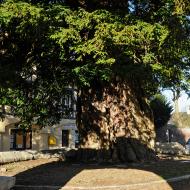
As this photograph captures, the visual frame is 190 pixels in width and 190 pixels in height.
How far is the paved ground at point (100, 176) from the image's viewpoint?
12.7m

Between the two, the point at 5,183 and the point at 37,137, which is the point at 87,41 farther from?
the point at 37,137

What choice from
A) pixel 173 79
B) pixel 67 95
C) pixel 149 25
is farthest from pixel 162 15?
pixel 67 95

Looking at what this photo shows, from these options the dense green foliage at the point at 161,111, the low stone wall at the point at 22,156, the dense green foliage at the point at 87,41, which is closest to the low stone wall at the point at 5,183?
the dense green foliage at the point at 87,41

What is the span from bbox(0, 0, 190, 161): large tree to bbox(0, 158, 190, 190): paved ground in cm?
183

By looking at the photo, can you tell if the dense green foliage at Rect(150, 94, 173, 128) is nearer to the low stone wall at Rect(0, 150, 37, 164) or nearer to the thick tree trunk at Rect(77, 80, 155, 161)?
the low stone wall at Rect(0, 150, 37, 164)

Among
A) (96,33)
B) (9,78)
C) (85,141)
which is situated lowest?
(85,141)

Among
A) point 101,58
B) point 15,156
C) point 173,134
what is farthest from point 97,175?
point 173,134

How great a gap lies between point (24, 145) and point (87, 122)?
23.2m

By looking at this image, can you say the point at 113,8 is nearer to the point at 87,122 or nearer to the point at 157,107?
the point at 87,122

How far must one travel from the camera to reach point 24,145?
1620 inches

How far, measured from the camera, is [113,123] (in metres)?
18.6

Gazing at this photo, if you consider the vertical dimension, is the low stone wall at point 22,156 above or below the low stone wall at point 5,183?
above

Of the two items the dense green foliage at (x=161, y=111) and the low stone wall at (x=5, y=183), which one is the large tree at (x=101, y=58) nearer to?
the low stone wall at (x=5, y=183)

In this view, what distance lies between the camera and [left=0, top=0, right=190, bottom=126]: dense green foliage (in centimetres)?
1302
